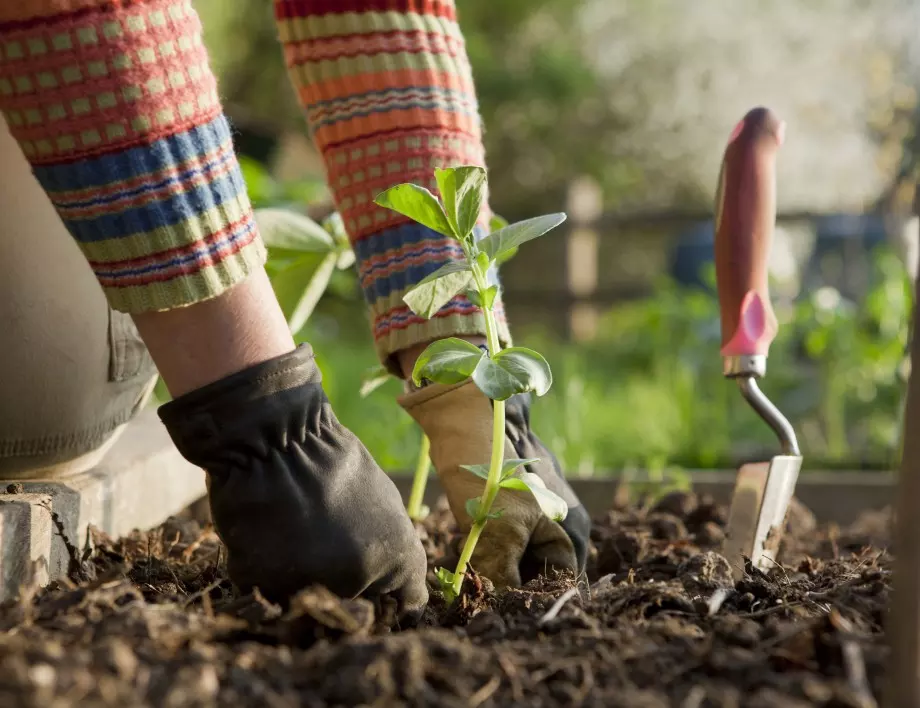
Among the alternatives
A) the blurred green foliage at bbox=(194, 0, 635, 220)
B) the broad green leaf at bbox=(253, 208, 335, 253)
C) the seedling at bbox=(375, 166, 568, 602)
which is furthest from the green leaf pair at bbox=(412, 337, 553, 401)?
the blurred green foliage at bbox=(194, 0, 635, 220)

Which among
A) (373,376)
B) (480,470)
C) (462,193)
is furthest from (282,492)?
(373,376)

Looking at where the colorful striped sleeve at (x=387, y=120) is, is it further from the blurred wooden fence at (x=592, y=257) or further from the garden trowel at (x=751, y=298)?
the blurred wooden fence at (x=592, y=257)

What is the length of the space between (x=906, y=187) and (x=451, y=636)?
2.66 meters

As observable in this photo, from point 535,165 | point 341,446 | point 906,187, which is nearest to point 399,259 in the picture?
point 341,446

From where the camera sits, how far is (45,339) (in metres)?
1.06

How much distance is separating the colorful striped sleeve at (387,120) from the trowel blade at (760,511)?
347 millimetres

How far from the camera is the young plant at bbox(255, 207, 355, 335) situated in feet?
3.99

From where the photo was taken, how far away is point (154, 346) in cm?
82

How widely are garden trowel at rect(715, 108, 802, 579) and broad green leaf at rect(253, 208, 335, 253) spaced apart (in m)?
0.50

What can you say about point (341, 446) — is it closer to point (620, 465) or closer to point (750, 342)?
point (750, 342)

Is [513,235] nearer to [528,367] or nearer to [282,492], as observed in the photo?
[528,367]

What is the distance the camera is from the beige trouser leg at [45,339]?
1.04 m

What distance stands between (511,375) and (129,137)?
0.36 meters

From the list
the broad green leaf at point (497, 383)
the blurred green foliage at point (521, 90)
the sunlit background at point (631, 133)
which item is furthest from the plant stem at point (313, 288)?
the blurred green foliage at point (521, 90)
